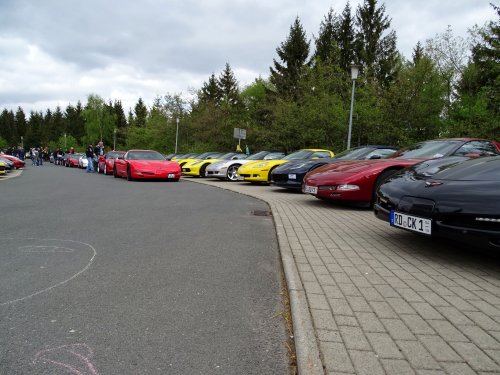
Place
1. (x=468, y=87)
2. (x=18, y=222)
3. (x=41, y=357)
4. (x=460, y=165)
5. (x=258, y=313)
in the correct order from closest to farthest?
(x=41, y=357) < (x=258, y=313) < (x=460, y=165) < (x=18, y=222) < (x=468, y=87)

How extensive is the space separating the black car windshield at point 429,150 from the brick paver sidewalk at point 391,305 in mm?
2507

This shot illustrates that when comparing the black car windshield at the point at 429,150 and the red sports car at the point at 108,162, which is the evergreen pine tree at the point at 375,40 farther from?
the black car windshield at the point at 429,150

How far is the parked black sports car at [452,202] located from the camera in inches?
134

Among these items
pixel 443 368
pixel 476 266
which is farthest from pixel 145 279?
Result: pixel 476 266

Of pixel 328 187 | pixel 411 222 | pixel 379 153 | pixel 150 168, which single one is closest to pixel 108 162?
pixel 150 168

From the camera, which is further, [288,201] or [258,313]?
[288,201]

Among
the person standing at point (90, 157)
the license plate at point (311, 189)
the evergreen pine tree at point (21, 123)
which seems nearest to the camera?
the license plate at point (311, 189)

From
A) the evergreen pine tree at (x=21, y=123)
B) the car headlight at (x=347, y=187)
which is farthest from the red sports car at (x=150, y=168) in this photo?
the evergreen pine tree at (x=21, y=123)

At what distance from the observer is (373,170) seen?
7.12 metres

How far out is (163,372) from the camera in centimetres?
186

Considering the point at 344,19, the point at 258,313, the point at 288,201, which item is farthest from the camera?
the point at 344,19

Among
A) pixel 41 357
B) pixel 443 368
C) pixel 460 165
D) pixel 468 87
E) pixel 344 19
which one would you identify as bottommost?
pixel 41 357

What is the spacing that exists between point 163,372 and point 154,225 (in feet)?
12.6

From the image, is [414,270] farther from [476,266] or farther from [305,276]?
[305,276]
